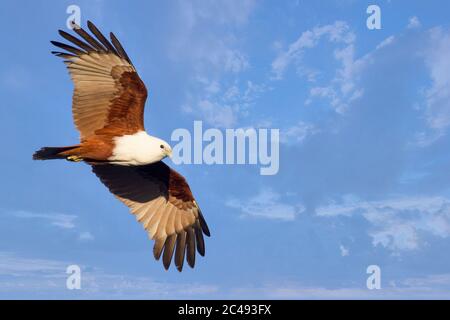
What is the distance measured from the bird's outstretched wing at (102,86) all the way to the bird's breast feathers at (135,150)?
0.28 m

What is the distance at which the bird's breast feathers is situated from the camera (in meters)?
9.60

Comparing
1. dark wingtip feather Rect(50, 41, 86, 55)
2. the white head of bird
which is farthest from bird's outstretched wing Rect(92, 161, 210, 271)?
dark wingtip feather Rect(50, 41, 86, 55)

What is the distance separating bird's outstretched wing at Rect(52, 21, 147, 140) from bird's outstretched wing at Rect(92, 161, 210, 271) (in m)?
1.42

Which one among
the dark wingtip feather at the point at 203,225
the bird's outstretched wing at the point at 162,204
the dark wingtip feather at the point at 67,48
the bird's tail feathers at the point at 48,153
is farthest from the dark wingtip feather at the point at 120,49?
the dark wingtip feather at the point at 203,225

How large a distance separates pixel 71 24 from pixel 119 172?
3198 mm

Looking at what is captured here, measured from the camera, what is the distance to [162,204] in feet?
37.8

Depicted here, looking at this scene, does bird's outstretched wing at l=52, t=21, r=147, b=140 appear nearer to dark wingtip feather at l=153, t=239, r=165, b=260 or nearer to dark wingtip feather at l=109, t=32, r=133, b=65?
dark wingtip feather at l=109, t=32, r=133, b=65

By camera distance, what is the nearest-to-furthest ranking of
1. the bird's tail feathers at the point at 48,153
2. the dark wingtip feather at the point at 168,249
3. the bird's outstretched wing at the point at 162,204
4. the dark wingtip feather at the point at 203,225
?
1. the bird's tail feathers at the point at 48,153
2. the dark wingtip feather at the point at 168,249
3. the bird's outstretched wing at the point at 162,204
4. the dark wingtip feather at the point at 203,225

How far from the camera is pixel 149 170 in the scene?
11.2 metres

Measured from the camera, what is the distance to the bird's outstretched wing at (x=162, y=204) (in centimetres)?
1110

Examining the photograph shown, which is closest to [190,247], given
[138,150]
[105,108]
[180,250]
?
[180,250]

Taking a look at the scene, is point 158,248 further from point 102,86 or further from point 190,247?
point 102,86

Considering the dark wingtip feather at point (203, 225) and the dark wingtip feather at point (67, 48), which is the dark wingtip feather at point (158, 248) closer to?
the dark wingtip feather at point (203, 225)

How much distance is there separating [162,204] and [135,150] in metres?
2.26
